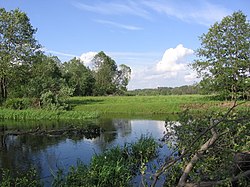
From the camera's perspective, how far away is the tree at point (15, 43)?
134ft

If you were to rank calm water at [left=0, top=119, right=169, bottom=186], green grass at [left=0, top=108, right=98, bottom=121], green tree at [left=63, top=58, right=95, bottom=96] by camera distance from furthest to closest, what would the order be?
green tree at [left=63, top=58, right=95, bottom=96], green grass at [left=0, top=108, right=98, bottom=121], calm water at [left=0, top=119, right=169, bottom=186]

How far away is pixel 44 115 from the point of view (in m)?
35.5

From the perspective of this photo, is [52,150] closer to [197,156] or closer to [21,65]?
[197,156]

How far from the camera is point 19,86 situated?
43.7 m

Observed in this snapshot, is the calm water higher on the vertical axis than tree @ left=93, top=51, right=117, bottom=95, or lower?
lower

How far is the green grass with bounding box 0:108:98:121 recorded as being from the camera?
35031 mm

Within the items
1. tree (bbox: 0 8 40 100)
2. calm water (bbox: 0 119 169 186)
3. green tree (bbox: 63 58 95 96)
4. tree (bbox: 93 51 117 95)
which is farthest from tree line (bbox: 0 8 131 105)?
tree (bbox: 93 51 117 95)

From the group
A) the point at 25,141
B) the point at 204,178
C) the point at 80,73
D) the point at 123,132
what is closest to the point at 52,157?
the point at 25,141

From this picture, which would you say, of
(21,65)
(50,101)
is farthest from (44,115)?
(21,65)

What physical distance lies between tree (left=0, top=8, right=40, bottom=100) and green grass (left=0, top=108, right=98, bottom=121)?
6598 mm

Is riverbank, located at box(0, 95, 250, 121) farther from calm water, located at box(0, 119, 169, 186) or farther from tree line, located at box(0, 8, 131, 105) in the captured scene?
calm water, located at box(0, 119, 169, 186)

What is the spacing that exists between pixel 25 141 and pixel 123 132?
26.9ft

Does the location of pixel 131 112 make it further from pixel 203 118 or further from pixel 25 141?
pixel 203 118

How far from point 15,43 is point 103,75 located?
4888 cm
